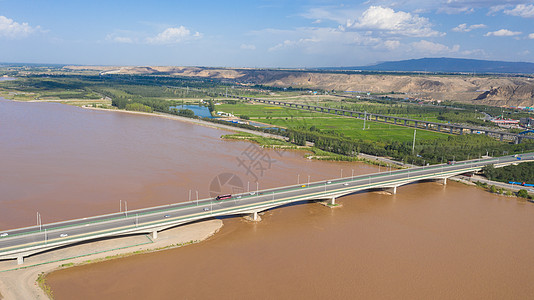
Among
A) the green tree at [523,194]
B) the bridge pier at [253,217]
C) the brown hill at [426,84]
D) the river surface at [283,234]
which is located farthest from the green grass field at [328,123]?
the brown hill at [426,84]

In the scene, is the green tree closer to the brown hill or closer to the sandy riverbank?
the sandy riverbank

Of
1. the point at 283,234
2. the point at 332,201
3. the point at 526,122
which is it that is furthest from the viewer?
the point at 526,122

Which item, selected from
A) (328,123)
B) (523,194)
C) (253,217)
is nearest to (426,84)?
(328,123)

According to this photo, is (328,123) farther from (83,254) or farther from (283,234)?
(83,254)

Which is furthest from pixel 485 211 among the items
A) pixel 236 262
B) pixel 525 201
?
pixel 236 262

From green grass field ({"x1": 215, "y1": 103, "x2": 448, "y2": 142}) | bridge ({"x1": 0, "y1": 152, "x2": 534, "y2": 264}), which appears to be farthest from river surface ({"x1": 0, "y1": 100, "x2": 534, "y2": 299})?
green grass field ({"x1": 215, "y1": 103, "x2": 448, "y2": 142})

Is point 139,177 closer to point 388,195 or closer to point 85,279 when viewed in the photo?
point 85,279
